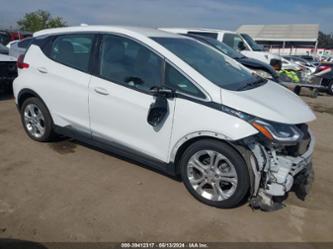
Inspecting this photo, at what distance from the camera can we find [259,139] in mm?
3223

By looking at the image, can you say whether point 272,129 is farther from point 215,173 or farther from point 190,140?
point 190,140

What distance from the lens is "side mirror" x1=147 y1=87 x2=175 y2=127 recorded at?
349 cm

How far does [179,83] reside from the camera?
3520 millimetres

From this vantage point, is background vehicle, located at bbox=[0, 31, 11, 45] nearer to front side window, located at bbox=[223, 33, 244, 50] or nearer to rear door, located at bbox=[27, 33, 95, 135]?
front side window, located at bbox=[223, 33, 244, 50]

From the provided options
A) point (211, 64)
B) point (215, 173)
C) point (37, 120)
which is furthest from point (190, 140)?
point (37, 120)

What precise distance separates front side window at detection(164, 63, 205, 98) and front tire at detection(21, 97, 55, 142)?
6.84 feet

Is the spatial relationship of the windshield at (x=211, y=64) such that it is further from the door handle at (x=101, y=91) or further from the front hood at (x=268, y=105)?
the door handle at (x=101, y=91)

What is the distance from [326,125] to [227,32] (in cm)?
635

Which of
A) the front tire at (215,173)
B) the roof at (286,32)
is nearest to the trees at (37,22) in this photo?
the roof at (286,32)

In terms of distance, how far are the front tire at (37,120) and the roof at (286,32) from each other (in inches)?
2628

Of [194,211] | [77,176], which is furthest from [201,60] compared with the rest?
[77,176]

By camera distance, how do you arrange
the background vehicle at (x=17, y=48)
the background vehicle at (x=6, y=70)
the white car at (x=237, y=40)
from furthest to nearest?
the white car at (x=237, y=40) < the background vehicle at (x=17, y=48) < the background vehicle at (x=6, y=70)

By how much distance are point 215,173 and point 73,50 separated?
2.49 metres

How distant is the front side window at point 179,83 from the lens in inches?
135
